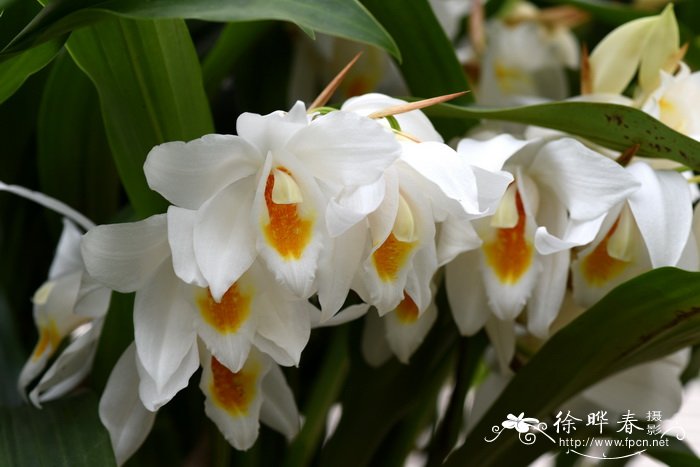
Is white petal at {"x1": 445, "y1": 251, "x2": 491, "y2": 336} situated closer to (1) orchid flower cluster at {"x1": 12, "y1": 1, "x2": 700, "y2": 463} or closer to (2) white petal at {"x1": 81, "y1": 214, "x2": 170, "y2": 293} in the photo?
(1) orchid flower cluster at {"x1": 12, "y1": 1, "x2": 700, "y2": 463}

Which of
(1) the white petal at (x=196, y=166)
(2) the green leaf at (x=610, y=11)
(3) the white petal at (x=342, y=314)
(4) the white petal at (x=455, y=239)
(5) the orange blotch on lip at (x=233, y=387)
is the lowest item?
(5) the orange blotch on lip at (x=233, y=387)

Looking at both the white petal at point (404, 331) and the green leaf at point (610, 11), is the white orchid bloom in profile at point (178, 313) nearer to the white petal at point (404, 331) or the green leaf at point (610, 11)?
the white petal at point (404, 331)

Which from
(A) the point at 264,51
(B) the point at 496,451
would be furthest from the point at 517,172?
(A) the point at 264,51

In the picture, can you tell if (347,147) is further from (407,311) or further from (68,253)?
(68,253)

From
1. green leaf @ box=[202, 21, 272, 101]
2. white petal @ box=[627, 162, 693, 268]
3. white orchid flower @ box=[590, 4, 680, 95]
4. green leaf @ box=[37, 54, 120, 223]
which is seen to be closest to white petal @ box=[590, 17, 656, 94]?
white orchid flower @ box=[590, 4, 680, 95]

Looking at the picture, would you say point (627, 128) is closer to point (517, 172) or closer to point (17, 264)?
point (517, 172)

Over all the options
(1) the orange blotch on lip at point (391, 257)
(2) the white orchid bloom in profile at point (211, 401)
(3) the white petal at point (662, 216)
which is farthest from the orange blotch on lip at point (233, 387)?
(3) the white petal at point (662, 216)
